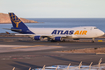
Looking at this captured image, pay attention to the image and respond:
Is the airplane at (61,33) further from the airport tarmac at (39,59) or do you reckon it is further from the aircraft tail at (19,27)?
the airport tarmac at (39,59)

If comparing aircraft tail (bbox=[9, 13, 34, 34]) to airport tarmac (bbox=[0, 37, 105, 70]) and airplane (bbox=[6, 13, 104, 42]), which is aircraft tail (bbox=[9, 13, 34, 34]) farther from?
airport tarmac (bbox=[0, 37, 105, 70])

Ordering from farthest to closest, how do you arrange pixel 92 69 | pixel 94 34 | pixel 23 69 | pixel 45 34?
1. pixel 45 34
2. pixel 94 34
3. pixel 23 69
4. pixel 92 69

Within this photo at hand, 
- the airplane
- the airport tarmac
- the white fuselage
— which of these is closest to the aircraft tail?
the airplane

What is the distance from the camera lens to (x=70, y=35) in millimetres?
63344

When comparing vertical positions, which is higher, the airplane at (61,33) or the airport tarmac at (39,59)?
the airplane at (61,33)

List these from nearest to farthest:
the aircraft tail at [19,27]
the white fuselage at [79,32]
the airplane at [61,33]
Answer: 1. the white fuselage at [79,32]
2. the airplane at [61,33]
3. the aircraft tail at [19,27]

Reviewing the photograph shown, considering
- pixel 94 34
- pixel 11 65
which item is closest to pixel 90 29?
pixel 94 34

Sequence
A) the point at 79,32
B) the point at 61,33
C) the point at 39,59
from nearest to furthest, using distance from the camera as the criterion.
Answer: the point at 39,59, the point at 79,32, the point at 61,33

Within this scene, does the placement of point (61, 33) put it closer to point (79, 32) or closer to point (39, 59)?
point (79, 32)

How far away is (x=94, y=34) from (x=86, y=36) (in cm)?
229

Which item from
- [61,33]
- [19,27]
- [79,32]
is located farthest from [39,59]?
[19,27]

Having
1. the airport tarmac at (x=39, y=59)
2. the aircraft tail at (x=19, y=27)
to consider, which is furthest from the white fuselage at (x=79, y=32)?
the airport tarmac at (x=39, y=59)

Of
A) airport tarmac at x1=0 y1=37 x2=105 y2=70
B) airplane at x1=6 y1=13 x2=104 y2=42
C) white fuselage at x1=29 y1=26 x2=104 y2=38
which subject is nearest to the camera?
airport tarmac at x1=0 y1=37 x2=105 y2=70

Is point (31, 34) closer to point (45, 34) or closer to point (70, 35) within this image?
point (45, 34)
